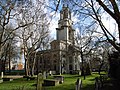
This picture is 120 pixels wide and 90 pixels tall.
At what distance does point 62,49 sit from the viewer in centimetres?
9738

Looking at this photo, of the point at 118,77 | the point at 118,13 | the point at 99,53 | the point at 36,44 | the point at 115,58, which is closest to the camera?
the point at 118,13

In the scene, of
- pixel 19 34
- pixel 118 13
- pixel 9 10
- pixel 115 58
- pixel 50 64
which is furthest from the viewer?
pixel 50 64

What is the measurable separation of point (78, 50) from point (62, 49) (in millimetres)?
37905

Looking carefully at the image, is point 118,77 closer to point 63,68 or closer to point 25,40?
point 25,40

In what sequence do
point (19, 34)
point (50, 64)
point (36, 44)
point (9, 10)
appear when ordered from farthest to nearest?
1. point (50, 64)
2. point (36, 44)
3. point (19, 34)
4. point (9, 10)

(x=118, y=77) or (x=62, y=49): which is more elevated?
→ (x=62, y=49)

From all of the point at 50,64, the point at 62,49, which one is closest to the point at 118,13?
the point at 50,64

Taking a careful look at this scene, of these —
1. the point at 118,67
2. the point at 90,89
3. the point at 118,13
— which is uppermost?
the point at 118,13

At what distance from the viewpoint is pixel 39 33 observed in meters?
43.9

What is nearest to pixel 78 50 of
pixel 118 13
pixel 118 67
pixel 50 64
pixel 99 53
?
pixel 99 53

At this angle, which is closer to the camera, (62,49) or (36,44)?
(36,44)

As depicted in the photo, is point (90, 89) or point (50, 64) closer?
point (90, 89)

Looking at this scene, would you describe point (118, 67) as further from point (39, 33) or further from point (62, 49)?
point (62, 49)

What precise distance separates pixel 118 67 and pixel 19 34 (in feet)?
79.5
